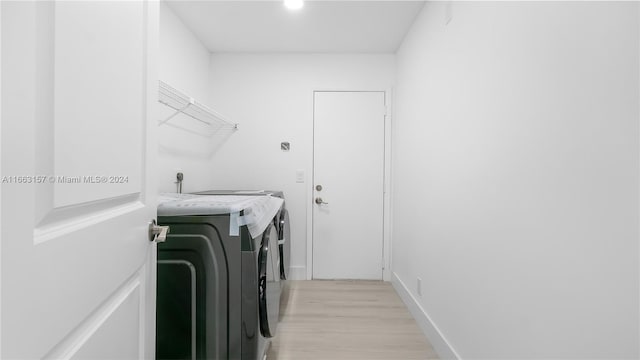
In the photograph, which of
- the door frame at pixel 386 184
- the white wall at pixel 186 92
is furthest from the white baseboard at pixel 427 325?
the white wall at pixel 186 92

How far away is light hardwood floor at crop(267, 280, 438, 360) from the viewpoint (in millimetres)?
1857

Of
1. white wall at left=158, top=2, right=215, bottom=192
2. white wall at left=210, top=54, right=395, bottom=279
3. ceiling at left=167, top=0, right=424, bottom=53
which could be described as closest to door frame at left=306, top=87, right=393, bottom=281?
white wall at left=210, top=54, right=395, bottom=279

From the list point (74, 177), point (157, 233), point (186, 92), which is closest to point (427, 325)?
point (157, 233)

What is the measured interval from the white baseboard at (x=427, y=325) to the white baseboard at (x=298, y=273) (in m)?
0.92

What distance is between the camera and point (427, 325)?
2.01 meters

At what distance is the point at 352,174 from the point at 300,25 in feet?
4.72

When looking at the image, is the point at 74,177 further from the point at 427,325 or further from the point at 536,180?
the point at 427,325

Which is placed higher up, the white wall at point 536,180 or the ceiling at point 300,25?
the ceiling at point 300,25

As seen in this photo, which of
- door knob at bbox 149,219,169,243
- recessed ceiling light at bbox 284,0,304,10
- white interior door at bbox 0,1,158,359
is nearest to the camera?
white interior door at bbox 0,1,158,359

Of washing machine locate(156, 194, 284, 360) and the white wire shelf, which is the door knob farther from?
the white wire shelf

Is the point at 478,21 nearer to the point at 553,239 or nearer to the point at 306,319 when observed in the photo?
the point at 553,239

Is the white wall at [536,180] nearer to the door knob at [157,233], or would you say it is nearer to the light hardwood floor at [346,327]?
the light hardwood floor at [346,327]

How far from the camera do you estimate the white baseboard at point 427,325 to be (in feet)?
5.58

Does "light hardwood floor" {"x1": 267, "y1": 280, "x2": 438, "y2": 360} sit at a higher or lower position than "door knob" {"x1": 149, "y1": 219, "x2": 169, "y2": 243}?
lower
